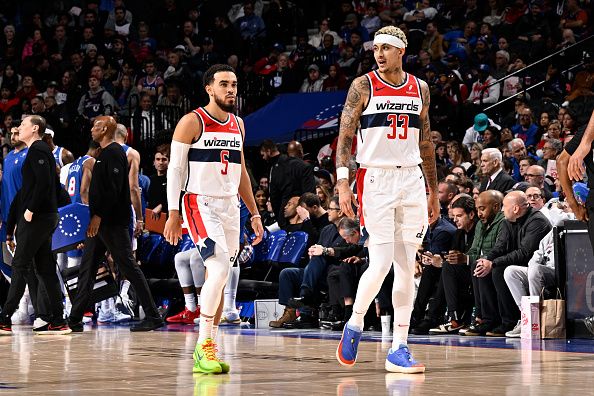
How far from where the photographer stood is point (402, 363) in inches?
292

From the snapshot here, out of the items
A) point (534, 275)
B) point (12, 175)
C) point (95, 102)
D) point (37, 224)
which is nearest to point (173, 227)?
point (37, 224)

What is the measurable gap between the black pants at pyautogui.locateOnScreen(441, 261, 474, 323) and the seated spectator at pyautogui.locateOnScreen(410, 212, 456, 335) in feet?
0.44

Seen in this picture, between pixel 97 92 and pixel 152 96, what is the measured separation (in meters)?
1.21

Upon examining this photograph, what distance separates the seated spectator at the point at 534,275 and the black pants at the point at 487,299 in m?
0.23

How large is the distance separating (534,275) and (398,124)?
3.77 meters

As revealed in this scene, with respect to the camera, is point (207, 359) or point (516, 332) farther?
point (516, 332)

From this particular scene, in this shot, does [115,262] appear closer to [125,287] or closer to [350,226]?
[350,226]

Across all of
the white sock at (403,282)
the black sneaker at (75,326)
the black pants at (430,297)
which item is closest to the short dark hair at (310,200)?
the black pants at (430,297)

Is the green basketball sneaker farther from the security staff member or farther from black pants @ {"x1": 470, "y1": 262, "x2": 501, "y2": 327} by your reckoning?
black pants @ {"x1": 470, "y1": 262, "x2": 501, "y2": 327}

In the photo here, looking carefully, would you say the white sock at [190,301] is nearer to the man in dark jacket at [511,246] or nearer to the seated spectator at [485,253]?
the seated spectator at [485,253]

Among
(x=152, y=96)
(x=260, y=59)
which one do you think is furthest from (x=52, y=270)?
(x=260, y=59)

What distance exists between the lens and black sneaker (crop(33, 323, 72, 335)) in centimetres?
1160

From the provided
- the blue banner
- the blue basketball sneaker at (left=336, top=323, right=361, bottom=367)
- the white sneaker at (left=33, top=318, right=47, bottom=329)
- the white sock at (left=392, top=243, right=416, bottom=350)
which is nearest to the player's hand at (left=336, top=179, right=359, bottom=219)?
the white sock at (left=392, top=243, right=416, bottom=350)

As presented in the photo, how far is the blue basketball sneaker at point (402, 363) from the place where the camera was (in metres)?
7.34
